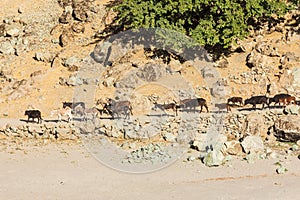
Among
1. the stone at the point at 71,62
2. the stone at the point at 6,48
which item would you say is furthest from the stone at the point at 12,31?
the stone at the point at 71,62

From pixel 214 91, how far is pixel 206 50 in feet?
16.9

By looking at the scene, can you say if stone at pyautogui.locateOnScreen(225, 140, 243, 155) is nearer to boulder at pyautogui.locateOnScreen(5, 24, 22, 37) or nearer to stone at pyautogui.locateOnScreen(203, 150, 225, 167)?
stone at pyautogui.locateOnScreen(203, 150, 225, 167)

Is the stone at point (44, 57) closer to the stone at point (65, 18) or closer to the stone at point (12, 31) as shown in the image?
the stone at point (12, 31)

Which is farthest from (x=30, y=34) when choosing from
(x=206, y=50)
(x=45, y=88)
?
(x=206, y=50)

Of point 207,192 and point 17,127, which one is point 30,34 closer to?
point 17,127

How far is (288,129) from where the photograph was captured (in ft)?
83.5

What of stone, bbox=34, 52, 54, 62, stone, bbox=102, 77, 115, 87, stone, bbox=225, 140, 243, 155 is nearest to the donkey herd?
stone, bbox=102, 77, 115, 87

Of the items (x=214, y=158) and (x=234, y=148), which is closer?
(x=214, y=158)

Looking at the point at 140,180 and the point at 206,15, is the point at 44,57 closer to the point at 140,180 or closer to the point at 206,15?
the point at 206,15

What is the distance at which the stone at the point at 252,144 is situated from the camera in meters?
23.5

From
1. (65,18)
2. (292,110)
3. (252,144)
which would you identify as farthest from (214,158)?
(65,18)

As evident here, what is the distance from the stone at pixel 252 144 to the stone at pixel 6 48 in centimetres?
2775

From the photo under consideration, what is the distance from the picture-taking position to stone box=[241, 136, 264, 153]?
23.5 meters

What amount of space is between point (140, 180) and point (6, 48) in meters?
28.3
